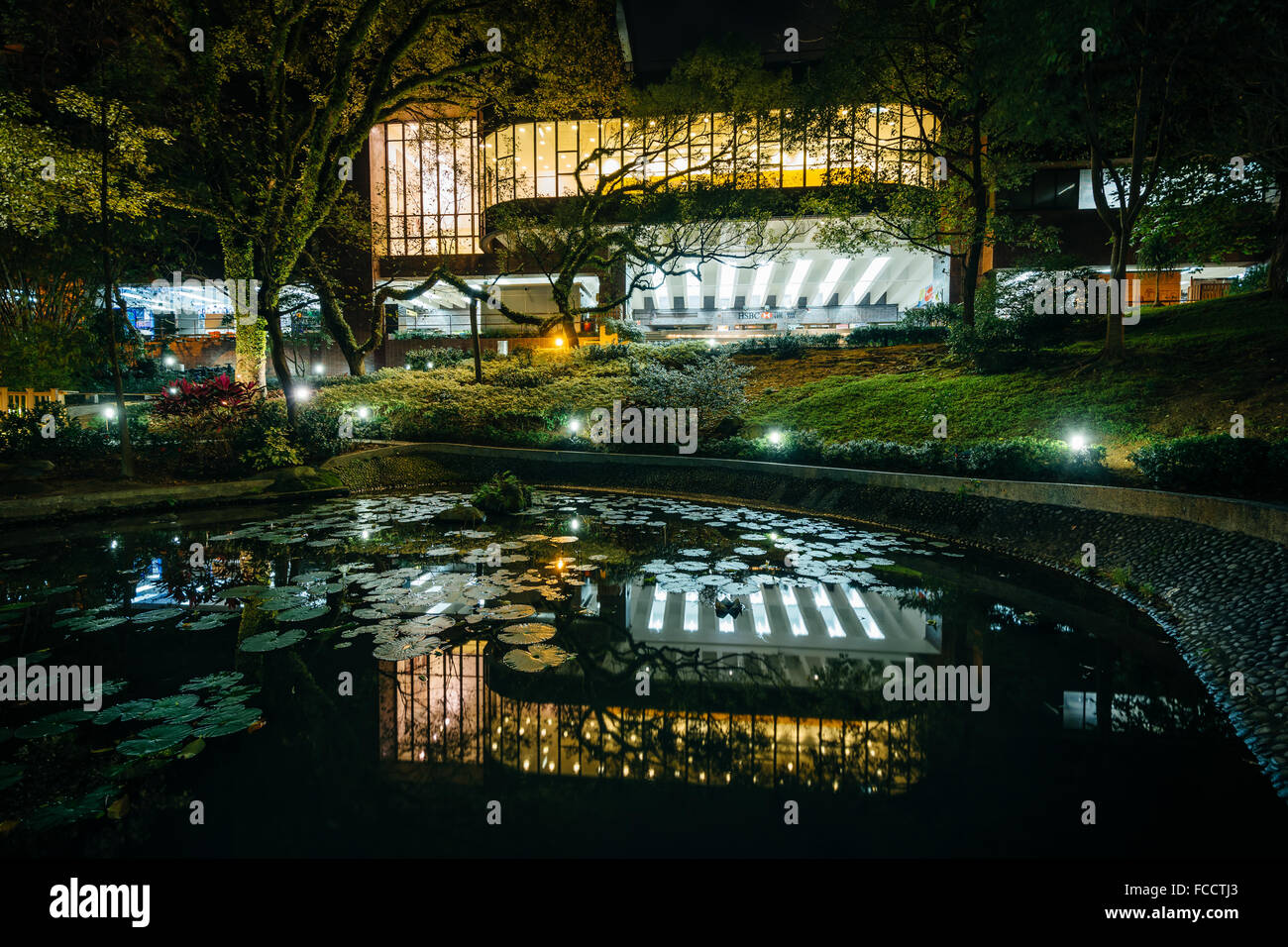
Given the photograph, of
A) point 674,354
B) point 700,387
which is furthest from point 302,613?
point 674,354

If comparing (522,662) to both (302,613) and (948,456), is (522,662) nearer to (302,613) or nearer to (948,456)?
(302,613)

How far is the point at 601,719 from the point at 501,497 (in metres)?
6.34

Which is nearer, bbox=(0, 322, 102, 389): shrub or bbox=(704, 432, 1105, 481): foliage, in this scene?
bbox=(704, 432, 1105, 481): foliage

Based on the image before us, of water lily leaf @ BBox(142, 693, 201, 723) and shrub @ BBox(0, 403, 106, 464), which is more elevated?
shrub @ BBox(0, 403, 106, 464)

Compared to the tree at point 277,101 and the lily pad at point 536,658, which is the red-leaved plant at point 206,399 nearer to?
the tree at point 277,101

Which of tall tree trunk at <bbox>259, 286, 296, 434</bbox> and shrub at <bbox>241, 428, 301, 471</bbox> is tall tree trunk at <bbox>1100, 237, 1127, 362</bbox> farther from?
tall tree trunk at <bbox>259, 286, 296, 434</bbox>

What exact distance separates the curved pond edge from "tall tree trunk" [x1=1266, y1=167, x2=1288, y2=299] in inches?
540

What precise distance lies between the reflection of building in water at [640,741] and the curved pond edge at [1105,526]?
6.33 feet

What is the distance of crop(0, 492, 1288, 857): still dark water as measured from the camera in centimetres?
250

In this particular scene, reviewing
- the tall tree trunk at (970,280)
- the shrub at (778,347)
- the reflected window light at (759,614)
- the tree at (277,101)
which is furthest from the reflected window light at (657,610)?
the shrub at (778,347)

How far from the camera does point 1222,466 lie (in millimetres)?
5984

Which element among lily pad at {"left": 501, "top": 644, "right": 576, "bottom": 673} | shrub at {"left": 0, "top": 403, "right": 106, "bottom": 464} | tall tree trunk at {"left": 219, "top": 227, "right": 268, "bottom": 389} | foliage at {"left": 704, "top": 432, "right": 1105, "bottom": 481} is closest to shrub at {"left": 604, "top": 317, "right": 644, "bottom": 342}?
tall tree trunk at {"left": 219, "top": 227, "right": 268, "bottom": 389}

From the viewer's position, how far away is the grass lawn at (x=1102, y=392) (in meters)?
9.54

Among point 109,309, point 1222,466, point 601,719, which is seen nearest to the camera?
point 601,719
